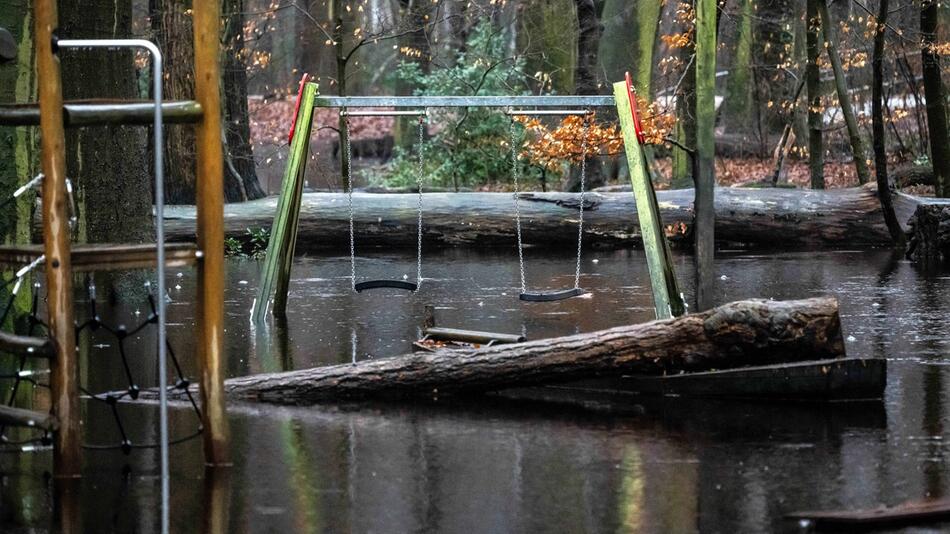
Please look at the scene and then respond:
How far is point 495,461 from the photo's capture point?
23.5 feet

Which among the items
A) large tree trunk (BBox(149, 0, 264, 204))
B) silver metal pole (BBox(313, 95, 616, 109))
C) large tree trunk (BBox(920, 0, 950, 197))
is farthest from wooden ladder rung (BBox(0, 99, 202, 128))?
large tree trunk (BBox(149, 0, 264, 204))

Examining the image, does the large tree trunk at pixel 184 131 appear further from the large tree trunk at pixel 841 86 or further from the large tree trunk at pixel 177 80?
the large tree trunk at pixel 841 86

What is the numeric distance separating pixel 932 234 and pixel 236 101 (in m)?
12.7

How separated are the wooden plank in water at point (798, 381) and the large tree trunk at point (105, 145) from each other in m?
6.74

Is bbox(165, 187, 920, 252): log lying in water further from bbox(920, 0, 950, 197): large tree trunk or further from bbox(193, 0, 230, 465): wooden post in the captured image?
bbox(193, 0, 230, 465): wooden post

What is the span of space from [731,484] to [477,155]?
832 inches

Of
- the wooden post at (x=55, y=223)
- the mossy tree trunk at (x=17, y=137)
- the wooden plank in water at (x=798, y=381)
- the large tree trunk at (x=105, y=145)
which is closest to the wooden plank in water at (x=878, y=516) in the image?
the wooden plank in water at (x=798, y=381)

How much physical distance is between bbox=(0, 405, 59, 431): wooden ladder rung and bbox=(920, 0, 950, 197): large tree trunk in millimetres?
15329

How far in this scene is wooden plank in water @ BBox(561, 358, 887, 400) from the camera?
27.7 feet

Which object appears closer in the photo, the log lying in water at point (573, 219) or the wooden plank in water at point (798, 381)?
the wooden plank in water at point (798, 381)

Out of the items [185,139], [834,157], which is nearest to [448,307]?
[185,139]

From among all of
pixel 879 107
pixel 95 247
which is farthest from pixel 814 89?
pixel 95 247

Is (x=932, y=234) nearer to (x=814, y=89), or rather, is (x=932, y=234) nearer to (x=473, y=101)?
(x=814, y=89)

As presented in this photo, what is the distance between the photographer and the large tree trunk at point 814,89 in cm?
2172
